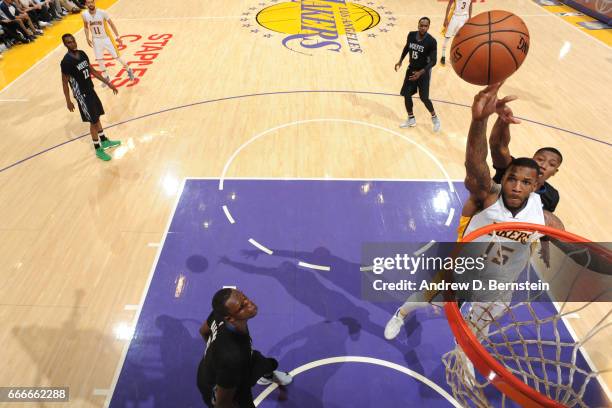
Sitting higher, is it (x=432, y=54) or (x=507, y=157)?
(x=507, y=157)

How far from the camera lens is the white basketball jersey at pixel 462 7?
8.43 metres

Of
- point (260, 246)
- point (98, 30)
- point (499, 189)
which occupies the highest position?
point (499, 189)

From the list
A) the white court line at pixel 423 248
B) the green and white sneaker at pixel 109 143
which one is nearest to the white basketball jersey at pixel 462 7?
the white court line at pixel 423 248

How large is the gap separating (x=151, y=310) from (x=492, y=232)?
3328mm

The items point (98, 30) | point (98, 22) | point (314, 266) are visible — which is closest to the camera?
point (314, 266)

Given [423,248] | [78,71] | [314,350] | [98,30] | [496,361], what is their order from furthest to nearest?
[98,30]
[78,71]
[423,248]
[314,350]
[496,361]

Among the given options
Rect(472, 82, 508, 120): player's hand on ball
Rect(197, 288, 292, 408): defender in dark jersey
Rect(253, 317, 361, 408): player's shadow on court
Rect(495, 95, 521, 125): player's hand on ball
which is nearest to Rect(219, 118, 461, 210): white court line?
Rect(253, 317, 361, 408): player's shadow on court

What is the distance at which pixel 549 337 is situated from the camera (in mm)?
3699

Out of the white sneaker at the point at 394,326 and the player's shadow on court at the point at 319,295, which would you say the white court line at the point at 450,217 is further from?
the white sneaker at the point at 394,326

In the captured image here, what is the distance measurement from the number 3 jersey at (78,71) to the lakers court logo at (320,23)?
5.45 meters

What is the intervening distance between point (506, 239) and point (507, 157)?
2.35 feet

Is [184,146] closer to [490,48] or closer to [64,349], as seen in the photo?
[64,349]

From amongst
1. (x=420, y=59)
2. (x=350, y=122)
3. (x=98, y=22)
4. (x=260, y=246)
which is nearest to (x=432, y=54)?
(x=420, y=59)

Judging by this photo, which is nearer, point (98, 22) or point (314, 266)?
point (314, 266)
